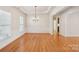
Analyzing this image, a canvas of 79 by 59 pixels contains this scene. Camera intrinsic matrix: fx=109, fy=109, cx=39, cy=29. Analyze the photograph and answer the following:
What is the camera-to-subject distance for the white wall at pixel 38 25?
3244 mm

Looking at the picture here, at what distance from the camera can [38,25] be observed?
132 inches

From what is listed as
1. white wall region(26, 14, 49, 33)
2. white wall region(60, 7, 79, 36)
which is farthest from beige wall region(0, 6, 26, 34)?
white wall region(60, 7, 79, 36)

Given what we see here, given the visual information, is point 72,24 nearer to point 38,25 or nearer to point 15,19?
point 38,25

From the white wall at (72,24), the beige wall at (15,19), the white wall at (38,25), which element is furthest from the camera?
the beige wall at (15,19)

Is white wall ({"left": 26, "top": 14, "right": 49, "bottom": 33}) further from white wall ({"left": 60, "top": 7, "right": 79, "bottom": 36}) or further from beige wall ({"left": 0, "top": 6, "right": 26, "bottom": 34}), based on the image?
white wall ({"left": 60, "top": 7, "right": 79, "bottom": 36})

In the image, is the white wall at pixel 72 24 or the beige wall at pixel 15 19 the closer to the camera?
the white wall at pixel 72 24

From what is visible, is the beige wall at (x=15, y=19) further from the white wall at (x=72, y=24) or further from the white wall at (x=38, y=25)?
the white wall at (x=72, y=24)

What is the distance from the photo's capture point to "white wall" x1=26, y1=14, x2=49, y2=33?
3244 mm

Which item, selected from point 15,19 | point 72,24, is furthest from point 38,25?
point 72,24

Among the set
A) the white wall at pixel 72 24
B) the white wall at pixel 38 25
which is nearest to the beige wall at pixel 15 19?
the white wall at pixel 38 25

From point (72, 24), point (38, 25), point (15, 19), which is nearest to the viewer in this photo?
point (38, 25)
